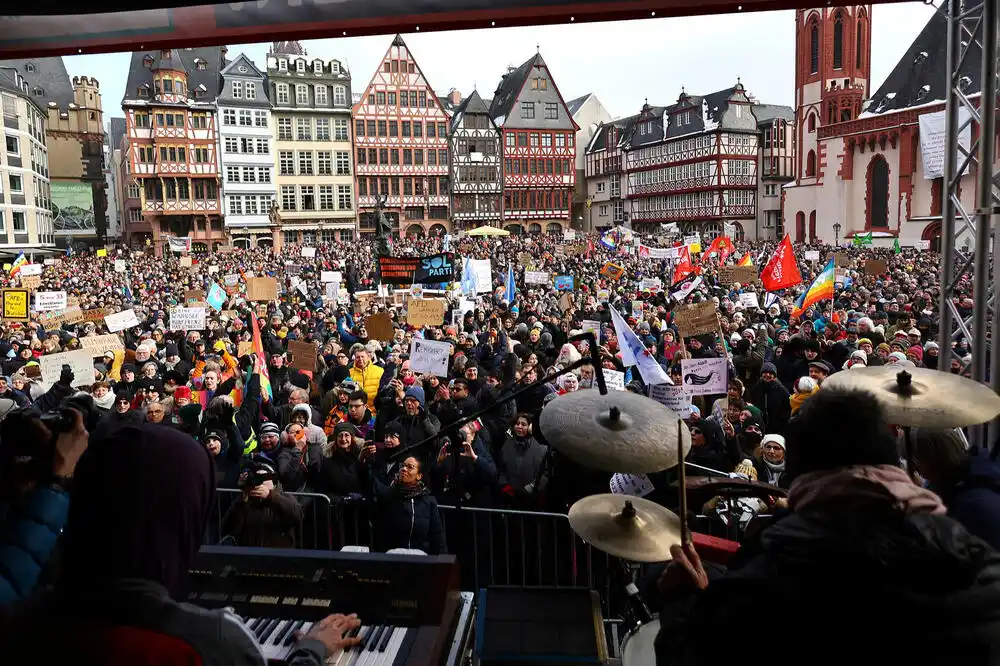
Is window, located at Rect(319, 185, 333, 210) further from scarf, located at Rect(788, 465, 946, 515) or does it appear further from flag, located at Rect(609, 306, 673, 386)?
scarf, located at Rect(788, 465, 946, 515)

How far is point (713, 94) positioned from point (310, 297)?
49959mm

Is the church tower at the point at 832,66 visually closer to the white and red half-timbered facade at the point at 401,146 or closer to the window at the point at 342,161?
the white and red half-timbered facade at the point at 401,146

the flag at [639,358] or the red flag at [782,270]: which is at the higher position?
the red flag at [782,270]

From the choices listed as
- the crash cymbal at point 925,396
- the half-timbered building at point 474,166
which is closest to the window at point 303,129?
the half-timbered building at point 474,166

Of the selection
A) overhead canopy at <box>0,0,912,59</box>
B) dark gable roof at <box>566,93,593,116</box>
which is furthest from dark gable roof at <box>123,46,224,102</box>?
overhead canopy at <box>0,0,912,59</box>

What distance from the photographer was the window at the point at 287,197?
186 ft

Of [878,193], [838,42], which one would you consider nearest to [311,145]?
[838,42]

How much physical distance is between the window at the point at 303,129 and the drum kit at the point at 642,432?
190 ft

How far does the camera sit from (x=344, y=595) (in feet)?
9.89

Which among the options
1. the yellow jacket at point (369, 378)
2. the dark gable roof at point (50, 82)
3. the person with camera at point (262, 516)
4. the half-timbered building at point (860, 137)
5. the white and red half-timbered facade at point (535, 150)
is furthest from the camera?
the dark gable roof at point (50, 82)

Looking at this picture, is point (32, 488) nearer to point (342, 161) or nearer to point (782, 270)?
point (782, 270)

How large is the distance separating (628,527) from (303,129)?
191ft

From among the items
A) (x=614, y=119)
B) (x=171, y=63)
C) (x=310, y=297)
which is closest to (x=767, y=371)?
(x=310, y=297)

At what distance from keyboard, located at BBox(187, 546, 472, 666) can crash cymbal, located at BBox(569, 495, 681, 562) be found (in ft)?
2.07
